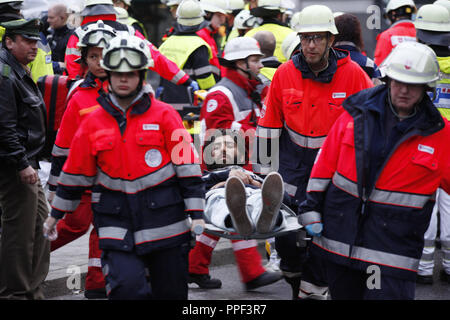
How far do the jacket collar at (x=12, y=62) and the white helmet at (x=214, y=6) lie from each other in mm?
5921

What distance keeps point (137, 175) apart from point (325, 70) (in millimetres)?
1889

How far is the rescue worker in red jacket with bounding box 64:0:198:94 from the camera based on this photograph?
25.7 ft

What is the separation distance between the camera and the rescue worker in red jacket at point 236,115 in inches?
275

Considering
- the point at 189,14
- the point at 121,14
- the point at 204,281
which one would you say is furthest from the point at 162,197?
the point at 121,14

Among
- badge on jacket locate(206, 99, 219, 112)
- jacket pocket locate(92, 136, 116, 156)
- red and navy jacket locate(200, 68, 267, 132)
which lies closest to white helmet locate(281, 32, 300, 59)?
red and navy jacket locate(200, 68, 267, 132)

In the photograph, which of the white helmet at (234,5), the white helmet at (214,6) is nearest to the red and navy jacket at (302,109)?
the white helmet at (214,6)

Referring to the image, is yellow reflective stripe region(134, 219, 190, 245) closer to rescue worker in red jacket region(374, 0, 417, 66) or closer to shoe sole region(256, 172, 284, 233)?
shoe sole region(256, 172, 284, 233)

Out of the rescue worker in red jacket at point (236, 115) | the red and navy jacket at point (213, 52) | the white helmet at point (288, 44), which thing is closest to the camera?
the rescue worker in red jacket at point (236, 115)

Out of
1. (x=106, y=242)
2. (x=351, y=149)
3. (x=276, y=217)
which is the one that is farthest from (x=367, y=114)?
(x=106, y=242)

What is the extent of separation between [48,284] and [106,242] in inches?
87.7

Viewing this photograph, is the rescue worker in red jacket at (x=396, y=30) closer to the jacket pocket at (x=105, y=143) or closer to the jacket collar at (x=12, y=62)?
the jacket collar at (x=12, y=62)

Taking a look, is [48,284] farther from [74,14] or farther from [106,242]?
[74,14]

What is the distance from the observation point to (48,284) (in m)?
6.98
